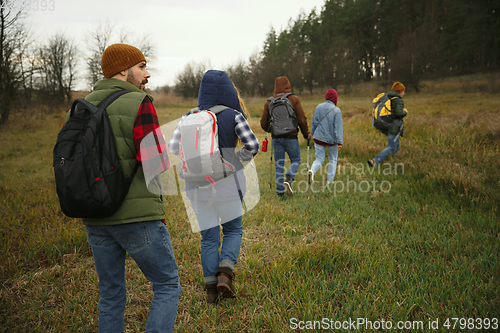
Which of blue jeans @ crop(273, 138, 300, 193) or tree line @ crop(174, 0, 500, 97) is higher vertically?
tree line @ crop(174, 0, 500, 97)

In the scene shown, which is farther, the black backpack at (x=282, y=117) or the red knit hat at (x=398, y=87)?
the red knit hat at (x=398, y=87)

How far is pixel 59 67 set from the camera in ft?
119

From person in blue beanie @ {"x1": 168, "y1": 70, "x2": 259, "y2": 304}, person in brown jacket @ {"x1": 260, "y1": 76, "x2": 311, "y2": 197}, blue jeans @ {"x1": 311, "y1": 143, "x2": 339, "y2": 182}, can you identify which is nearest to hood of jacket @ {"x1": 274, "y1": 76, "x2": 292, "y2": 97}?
person in brown jacket @ {"x1": 260, "y1": 76, "x2": 311, "y2": 197}

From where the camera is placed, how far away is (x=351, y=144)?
384 inches

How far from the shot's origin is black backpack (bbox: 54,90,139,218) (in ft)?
4.90

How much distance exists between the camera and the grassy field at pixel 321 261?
2363mm

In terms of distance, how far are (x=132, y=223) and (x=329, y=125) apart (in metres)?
4.90

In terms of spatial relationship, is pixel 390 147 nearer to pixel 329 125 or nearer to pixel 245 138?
pixel 329 125

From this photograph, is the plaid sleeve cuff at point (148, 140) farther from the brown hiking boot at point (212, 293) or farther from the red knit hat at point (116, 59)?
the brown hiking boot at point (212, 293)

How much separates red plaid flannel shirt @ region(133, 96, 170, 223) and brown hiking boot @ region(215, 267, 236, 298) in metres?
1.25

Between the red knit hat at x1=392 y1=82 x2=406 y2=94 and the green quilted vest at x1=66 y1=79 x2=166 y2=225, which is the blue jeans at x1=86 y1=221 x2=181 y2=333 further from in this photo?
the red knit hat at x1=392 y1=82 x2=406 y2=94

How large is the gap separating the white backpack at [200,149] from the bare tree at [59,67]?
129 feet

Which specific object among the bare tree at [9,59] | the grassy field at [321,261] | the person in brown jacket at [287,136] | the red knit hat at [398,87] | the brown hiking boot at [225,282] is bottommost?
the grassy field at [321,261]

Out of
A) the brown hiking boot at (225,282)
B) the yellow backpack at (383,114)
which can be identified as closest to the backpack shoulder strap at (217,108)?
the brown hiking boot at (225,282)
